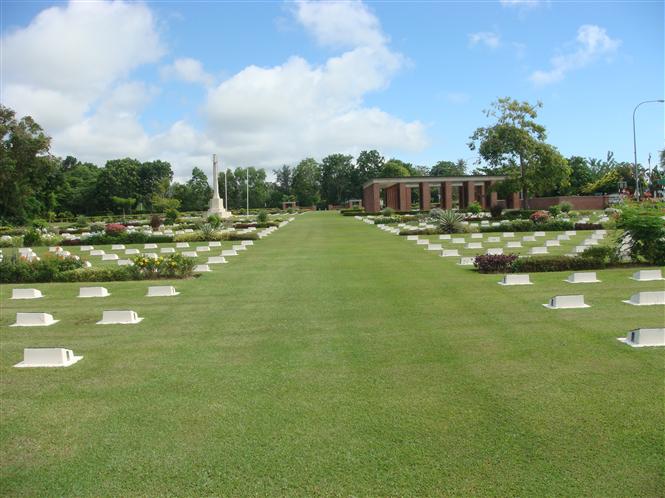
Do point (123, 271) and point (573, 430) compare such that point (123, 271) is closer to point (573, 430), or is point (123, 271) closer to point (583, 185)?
point (573, 430)

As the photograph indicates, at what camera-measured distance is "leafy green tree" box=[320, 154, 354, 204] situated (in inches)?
4365

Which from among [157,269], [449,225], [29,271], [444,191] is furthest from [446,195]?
[29,271]

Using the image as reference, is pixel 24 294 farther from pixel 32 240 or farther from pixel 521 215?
pixel 521 215

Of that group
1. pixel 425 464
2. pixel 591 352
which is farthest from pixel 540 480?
pixel 591 352

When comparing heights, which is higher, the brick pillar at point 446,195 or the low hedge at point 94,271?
the brick pillar at point 446,195

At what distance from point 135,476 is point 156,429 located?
2.42 ft

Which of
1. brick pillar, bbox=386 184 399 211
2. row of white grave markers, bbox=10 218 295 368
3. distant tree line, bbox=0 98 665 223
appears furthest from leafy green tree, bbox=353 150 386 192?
row of white grave markers, bbox=10 218 295 368

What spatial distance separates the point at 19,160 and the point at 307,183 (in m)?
69.6

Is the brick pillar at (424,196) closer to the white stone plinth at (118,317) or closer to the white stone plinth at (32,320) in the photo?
the white stone plinth at (118,317)

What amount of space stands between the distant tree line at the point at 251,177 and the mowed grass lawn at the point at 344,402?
37.1 metres

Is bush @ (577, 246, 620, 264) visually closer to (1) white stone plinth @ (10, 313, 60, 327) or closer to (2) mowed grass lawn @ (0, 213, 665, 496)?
(2) mowed grass lawn @ (0, 213, 665, 496)

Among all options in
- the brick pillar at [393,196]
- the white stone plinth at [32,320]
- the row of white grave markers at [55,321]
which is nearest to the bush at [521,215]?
the brick pillar at [393,196]

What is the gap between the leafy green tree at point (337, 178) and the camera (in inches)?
4365

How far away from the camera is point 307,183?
11394cm
